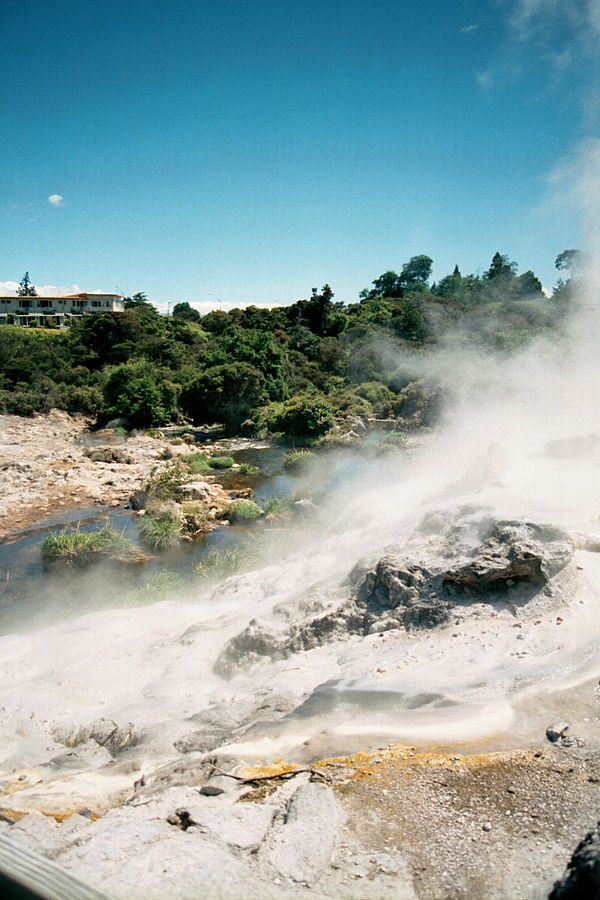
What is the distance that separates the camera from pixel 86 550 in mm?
11664

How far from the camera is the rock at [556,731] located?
382 cm

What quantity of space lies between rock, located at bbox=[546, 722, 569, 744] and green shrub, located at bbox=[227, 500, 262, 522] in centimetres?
1061

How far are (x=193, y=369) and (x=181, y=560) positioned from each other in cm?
2479

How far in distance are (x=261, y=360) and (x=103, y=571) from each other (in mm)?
21895

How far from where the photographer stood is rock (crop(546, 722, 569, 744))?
3.82m

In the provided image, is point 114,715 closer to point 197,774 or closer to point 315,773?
point 197,774

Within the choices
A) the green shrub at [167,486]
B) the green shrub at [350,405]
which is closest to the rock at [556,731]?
the green shrub at [167,486]

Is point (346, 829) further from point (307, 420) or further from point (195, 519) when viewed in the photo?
point (307, 420)

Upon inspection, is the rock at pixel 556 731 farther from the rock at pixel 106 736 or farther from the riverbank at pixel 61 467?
the riverbank at pixel 61 467

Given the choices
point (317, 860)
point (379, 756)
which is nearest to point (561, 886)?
point (317, 860)

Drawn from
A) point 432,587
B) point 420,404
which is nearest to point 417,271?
point 420,404

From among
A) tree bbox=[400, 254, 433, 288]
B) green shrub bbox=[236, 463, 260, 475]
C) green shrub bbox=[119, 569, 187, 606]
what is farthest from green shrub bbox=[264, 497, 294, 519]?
tree bbox=[400, 254, 433, 288]

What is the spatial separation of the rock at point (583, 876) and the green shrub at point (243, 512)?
38.8 feet

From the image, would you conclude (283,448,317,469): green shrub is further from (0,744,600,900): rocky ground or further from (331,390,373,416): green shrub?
(0,744,600,900): rocky ground
